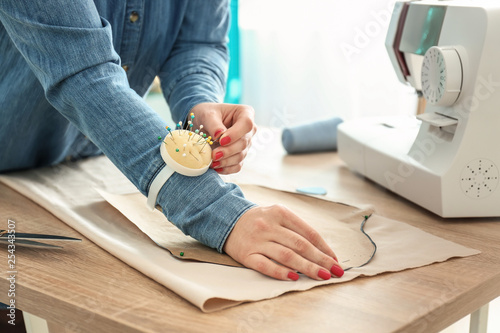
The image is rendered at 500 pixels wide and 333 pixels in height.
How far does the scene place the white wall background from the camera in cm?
226

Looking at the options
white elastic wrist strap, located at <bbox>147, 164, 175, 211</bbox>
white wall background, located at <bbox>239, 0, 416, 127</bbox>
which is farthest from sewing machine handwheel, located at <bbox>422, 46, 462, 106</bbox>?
white wall background, located at <bbox>239, 0, 416, 127</bbox>

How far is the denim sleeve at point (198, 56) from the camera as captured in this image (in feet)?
4.10

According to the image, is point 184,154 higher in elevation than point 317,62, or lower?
higher

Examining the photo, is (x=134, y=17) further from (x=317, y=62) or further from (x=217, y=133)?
(x=317, y=62)

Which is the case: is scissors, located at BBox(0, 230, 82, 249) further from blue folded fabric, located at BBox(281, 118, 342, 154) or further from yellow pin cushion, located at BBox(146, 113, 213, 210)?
blue folded fabric, located at BBox(281, 118, 342, 154)

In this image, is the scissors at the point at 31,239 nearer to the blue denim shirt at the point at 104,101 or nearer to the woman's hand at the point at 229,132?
the blue denim shirt at the point at 104,101

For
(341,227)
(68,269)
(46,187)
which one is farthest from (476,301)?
(46,187)

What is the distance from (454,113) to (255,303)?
0.51 m

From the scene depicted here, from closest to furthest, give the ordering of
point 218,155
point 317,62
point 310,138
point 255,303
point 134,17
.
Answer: point 255,303
point 218,155
point 134,17
point 310,138
point 317,62

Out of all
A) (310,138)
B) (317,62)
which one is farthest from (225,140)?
(317,62)

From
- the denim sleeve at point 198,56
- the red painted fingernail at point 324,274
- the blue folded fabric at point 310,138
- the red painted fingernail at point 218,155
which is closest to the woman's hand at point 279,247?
the red painted fingernail at point 324,274

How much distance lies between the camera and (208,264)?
0.81m

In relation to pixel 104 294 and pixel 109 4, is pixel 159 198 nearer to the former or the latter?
pixel 104 294

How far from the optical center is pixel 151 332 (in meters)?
0.64
